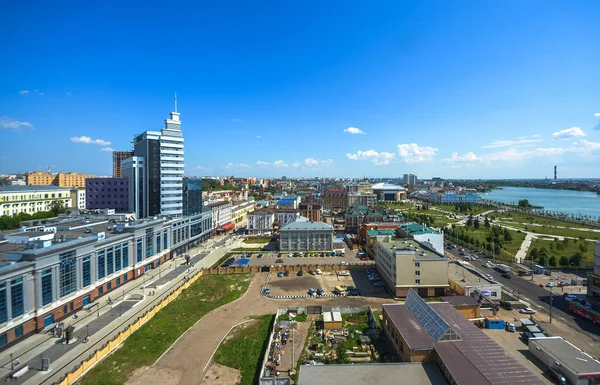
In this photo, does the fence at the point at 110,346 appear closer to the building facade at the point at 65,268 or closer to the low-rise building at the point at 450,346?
the building facade at the point at 65,268

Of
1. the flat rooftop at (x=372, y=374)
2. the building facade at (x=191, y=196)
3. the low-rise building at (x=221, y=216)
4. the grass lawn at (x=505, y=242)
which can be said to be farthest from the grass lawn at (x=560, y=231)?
the building facade at (x=191, y=196)

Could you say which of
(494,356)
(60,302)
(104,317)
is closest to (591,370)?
(494,356)

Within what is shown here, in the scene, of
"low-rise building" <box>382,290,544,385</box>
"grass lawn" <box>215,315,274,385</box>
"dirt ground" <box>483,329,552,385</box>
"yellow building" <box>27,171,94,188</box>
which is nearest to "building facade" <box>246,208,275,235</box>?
"grass lawn" <box>215,315,274,385</box>

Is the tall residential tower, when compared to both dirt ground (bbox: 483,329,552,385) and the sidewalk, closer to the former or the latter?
the sidewalk

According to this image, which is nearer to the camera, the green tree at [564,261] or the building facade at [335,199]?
the green tree at [564,261]

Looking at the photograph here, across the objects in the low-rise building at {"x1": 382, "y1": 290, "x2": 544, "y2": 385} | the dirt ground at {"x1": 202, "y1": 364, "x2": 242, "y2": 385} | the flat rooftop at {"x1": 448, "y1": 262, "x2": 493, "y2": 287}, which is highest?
the low-rise building at {"x1": 382, "y1": 290, "x2": 544, "y2": 385}

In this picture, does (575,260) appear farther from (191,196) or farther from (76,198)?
(76,198)

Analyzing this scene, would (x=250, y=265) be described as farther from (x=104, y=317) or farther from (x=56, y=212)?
(x=56, y=212)
